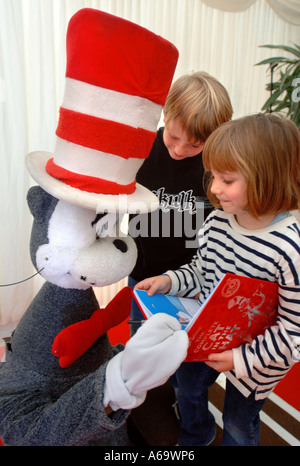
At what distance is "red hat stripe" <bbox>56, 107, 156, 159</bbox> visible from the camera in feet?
1.90

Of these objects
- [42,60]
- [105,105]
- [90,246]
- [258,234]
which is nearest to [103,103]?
[105,105]

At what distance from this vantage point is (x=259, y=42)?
86.0 inches

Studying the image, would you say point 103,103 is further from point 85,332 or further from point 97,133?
point 85,332

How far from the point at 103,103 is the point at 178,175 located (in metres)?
0.49

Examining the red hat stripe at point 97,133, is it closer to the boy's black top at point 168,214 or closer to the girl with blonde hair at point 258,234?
the girl with blonde hair at point 258,234

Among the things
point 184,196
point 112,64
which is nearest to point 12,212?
point 184,196

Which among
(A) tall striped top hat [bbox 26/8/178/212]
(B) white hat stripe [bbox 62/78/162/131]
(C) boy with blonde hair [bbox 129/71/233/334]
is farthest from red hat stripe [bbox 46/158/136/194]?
(C) boy with blonde hair [bbox 129/71/233/334]

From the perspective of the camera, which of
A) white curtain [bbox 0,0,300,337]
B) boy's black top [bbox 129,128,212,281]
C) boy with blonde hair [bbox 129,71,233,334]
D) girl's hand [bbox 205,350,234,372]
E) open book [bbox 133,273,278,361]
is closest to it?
open book [bbox 133,273,278,361]

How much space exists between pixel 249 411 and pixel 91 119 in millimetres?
726

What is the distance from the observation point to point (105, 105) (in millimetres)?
575

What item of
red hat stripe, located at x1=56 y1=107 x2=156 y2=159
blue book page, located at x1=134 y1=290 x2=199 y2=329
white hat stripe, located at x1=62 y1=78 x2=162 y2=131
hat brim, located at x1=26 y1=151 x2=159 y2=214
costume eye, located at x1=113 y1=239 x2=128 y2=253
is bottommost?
blue book page, located at x1=134 y1=290 x2=199 y2=329

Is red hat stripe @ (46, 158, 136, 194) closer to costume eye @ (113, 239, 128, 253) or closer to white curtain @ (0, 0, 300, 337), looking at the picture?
costume eye @ (113, 239, 128, 253)

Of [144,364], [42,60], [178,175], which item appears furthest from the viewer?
[42,60]

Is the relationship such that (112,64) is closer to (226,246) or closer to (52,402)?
(226,246)
